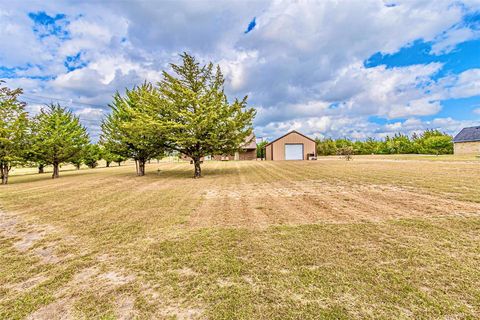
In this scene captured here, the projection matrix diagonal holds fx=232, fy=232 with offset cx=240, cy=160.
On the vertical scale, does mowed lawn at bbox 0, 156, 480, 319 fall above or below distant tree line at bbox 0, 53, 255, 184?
below

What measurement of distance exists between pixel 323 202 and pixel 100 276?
19.9 ft

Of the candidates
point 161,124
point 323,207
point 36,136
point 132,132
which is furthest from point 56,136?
point 323,207

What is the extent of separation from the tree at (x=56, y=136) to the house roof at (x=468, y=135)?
2060 inches

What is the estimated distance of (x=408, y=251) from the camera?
3.68 meters

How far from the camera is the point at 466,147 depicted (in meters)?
36.9

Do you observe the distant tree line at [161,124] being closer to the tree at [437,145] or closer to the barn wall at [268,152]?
the barn wall at [268,152]

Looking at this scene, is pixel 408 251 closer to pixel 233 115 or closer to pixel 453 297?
pixel 453 297

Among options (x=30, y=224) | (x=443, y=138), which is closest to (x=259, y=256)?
(x=30, y=224)

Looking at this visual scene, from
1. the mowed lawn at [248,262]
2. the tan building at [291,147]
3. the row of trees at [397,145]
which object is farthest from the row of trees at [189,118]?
the row of trees at [397,145]

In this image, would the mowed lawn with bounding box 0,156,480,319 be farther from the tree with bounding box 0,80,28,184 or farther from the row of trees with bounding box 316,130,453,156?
the row of trees with bounding box 316,130,453,156

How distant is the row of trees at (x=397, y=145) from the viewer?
41875mm

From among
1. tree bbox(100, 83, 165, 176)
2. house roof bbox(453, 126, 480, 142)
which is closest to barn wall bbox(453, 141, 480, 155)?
house roof bbox(453, 126, 480, 142)

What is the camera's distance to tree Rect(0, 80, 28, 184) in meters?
15.3

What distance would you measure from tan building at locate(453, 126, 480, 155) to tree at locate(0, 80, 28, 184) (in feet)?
178
